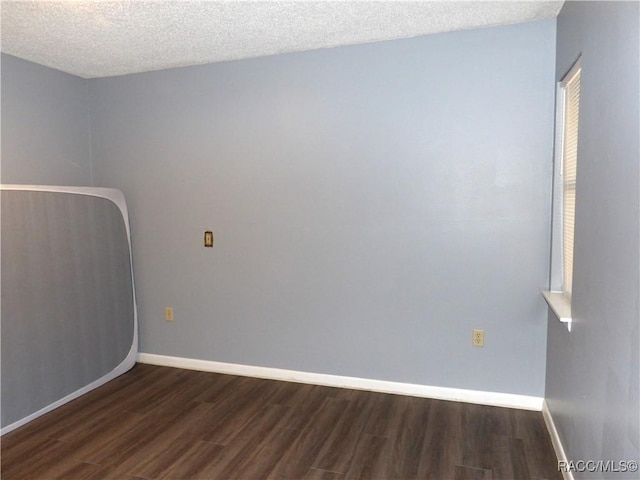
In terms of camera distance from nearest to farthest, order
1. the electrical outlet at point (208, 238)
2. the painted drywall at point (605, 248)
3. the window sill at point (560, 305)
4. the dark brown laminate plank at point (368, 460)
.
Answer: the painted drywall at point (605, 248) < the window sill at point (560, 305) < the dark brown laminate plank at point (368, 460) < the electrical outlet at point (208, 238)

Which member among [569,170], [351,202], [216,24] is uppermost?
[216,24]

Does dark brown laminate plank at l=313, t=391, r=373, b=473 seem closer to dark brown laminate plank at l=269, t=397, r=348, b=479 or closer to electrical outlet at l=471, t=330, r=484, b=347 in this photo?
dark brown laminate plank at l=269, t=397, r=348, b=479

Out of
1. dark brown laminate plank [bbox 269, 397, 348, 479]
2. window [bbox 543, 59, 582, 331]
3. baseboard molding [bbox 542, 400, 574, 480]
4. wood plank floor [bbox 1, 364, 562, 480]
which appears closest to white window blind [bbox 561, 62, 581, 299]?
window [bbox 543, 59, 582, 331]

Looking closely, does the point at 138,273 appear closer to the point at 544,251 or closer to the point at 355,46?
the point at 355,46

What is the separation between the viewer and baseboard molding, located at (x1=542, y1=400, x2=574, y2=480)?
6.61ft

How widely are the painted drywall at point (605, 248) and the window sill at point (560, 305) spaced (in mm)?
75

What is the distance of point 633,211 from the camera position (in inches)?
47.4

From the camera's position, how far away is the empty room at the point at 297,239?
2275mm

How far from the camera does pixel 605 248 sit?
1.47 meters

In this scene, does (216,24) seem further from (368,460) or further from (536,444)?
(536,444)

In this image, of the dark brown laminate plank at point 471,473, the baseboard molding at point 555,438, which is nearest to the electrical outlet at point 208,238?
the dark brown laminate plank at point 471,473

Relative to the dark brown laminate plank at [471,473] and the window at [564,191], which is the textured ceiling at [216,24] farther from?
the dark brown laminate plank at [471,473]

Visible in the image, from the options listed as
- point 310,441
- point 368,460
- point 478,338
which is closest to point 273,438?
point 310,441

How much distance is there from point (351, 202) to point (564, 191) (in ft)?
4.31
